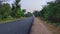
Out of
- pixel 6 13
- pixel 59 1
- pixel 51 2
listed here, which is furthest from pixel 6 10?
pixel 59 1

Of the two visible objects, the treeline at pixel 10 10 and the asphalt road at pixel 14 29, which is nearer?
the asphalt road at pixel 14 29

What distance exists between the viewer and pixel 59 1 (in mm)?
32188

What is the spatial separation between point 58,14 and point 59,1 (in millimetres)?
2869

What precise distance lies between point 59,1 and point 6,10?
21718 mm

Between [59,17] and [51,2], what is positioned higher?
[51,2]

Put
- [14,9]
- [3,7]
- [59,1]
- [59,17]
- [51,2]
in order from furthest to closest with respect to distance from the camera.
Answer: [14,9]
[3,7]
[51,2]
[59,1]
[59,17]

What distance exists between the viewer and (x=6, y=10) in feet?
166

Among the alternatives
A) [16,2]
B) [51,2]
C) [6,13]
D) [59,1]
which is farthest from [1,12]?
[16,2]

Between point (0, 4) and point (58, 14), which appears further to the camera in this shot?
point (0, 4)

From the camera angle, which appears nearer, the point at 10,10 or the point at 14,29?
the point at 14,29

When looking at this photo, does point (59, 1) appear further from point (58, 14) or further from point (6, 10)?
point (6, 10)

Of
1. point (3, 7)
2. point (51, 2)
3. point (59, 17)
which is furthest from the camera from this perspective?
point (3, 7)

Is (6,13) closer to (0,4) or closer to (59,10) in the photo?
(0,4)

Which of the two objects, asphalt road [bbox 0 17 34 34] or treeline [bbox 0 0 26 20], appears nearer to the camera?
asphalt road [bbox 0 17 34 34]
